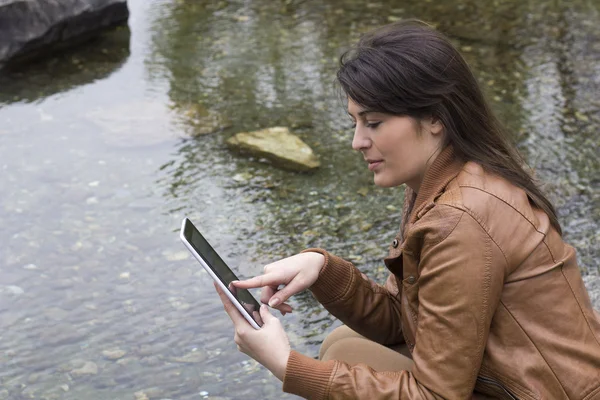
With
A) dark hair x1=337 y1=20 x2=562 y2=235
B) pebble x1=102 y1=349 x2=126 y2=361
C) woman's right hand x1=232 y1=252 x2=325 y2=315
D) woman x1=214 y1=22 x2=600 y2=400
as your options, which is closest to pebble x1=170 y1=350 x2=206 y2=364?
pebble x1=102 y1=349 x2=126 y2=361

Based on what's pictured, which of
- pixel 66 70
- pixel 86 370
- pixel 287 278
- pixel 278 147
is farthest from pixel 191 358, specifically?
pixel 66 70

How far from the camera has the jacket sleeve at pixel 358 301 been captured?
248 centimetres

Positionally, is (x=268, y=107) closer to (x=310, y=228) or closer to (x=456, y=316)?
(x=310, y=228)

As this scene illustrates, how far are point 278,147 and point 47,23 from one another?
8.12 feet

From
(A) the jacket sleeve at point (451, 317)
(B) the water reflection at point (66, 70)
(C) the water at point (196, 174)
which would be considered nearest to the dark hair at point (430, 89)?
(A) the jacket sleeve at point (451, 317)

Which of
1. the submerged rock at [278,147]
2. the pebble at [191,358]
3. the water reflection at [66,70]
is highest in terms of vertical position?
the pebble at [191,358]

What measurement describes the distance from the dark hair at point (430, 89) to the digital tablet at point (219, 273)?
1.80ft

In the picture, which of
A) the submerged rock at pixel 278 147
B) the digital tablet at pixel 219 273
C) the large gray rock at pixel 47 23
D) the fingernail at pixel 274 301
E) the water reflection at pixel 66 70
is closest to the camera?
the digital tablet at pixel 219 273

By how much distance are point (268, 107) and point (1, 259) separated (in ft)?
7.31

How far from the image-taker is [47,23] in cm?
636

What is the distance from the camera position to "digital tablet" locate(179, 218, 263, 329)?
81.4 inches

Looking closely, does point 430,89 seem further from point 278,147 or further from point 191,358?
point 278,147

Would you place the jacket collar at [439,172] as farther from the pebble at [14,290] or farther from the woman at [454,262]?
the pebble at [14,290]

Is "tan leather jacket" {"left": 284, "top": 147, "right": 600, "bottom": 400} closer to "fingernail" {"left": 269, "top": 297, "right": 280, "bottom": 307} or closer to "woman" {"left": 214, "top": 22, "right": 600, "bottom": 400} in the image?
"woman" {"left": 214, "top": 22, "right": 600, "bottom": 400}
